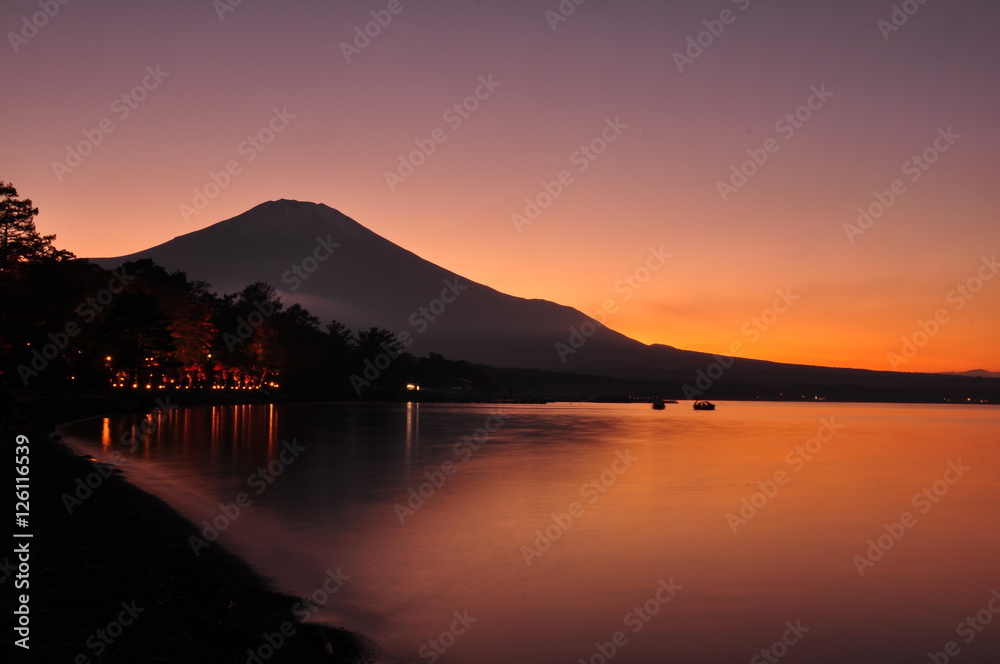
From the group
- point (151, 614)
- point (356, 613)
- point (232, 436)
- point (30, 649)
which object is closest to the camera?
point (30, 649)

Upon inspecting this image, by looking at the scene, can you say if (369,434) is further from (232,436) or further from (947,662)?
(947,662)

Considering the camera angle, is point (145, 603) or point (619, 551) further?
point (619, 551)

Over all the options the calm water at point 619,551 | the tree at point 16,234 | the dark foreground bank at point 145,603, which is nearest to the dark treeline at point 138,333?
the tree at point 16,234

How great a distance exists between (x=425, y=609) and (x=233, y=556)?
15.2 feet

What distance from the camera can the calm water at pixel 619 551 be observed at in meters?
11.0

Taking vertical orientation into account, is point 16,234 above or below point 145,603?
above

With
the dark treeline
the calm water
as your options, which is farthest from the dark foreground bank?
the dark treeline

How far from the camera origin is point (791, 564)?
15.8 meters

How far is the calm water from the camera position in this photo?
10992mm

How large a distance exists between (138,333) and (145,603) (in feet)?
268

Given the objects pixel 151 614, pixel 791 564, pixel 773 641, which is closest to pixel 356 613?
pixel 151 614

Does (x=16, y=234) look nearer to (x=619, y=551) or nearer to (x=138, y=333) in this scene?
(x=138, y=333)

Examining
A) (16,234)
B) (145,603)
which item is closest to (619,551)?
(145,603)

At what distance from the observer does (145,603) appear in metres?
10.0
